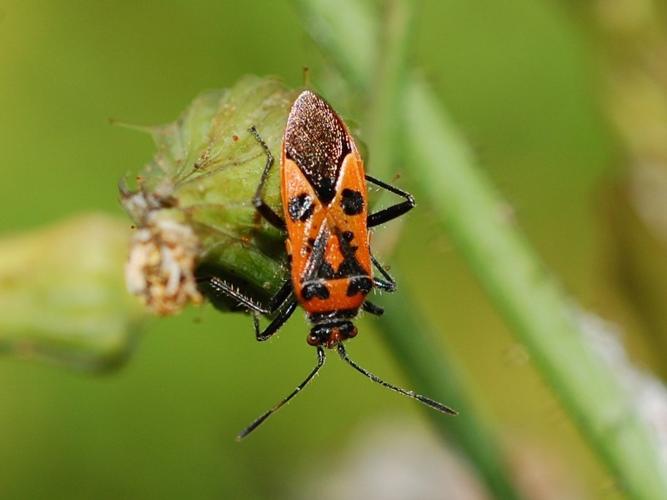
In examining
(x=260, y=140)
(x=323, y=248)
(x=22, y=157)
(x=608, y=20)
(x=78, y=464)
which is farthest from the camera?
(x=22, y=157)

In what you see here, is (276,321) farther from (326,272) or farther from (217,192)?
(217,192)

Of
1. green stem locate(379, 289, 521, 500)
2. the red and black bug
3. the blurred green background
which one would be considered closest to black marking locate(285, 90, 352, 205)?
the red and black bug

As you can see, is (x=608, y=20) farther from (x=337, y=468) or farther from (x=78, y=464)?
(x=78, y=464)

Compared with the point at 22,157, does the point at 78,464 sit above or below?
below

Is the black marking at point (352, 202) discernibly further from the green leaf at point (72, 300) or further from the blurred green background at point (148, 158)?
the blurred green background at point (148, 158)

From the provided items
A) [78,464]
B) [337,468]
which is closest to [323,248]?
[337,468]

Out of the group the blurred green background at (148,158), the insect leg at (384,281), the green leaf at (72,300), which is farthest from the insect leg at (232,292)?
the blurred green background at (148,158)

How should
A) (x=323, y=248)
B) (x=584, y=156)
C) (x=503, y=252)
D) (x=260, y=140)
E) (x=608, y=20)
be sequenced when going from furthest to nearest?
(x=584, y=156)
(x=608, y=20)
(x=503, y=252)
(x=323, y=248)
(x=260, y=140)

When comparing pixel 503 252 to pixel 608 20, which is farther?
pixel 608 20
